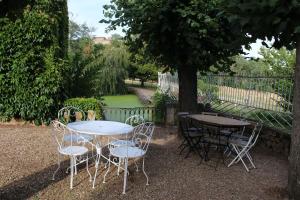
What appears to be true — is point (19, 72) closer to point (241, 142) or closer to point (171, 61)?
point (171, 61)

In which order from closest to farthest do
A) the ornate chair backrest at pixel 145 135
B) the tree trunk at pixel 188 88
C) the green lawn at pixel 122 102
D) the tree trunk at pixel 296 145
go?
1. the tree trunk at pixel 296 145
2. the ornate chair backrest at pixel 145 135
3. the tree trunk at pixel 188 88
4. the green lawn at pixel 122 102

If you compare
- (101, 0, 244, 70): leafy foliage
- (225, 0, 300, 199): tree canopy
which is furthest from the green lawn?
(225, 0, 300, 199): tree canopy

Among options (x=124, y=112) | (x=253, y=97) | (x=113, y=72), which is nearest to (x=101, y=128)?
(x=253, y=97)

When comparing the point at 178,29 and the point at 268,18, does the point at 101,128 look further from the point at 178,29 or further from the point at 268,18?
the point at 268,18

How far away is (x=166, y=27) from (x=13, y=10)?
3.93m

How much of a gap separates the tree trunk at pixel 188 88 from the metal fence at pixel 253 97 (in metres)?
1.51

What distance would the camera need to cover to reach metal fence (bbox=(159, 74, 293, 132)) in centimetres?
785

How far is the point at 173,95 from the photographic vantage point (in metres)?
13.5

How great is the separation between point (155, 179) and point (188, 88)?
3495 millimetres

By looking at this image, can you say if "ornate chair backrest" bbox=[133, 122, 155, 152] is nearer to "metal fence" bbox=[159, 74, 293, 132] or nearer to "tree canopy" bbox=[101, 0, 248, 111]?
"tree canopy" bbox=[101, 0, 248, 111]

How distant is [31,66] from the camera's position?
32.0ft

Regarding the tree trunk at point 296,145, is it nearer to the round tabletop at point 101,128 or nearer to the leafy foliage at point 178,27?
the leafy foliage at point 178,27

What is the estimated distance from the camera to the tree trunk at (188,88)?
28.3 ft

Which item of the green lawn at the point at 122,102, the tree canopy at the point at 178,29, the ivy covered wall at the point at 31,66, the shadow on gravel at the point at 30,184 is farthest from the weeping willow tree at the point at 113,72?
the shadow on gravel at the point at 30,184
